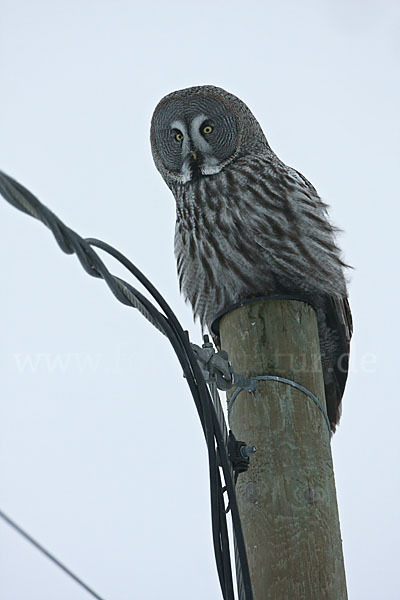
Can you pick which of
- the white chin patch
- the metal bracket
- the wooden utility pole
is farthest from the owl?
the metal bracket

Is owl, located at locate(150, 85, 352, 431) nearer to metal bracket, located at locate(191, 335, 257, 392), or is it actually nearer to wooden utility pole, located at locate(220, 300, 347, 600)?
wooden utility pole, located at locate(220, 300, 347, 600)

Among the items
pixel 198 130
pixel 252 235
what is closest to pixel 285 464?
pixel 252 235

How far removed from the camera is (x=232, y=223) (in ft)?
10.3

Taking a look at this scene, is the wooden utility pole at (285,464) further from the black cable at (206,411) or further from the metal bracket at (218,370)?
the black cable at (206,411)

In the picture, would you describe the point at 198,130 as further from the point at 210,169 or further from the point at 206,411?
the point at 206,411

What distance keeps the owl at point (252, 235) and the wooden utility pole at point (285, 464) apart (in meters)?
0.26

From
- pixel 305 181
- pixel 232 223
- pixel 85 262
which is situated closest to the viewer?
pixel 85 262

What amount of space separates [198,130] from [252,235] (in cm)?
109

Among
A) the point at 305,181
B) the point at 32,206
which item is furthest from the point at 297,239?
the point at 32,206

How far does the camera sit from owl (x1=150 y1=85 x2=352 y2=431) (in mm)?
2908

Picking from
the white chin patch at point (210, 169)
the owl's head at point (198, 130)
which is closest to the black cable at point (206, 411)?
the white chin patch at point (210, 169)

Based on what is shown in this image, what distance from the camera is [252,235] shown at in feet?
9.98

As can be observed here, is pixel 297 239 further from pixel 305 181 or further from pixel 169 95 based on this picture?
pixel 169 95

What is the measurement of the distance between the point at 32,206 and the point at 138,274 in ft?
1.21
